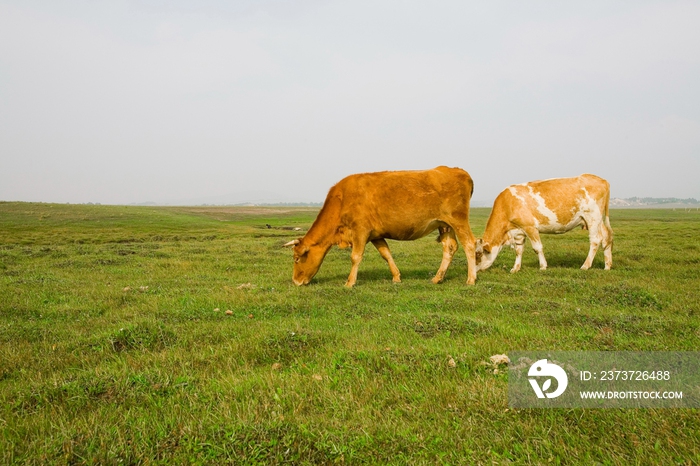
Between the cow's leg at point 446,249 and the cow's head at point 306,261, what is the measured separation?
136 inches

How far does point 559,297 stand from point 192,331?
794 centimetres

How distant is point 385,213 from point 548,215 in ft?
20.2

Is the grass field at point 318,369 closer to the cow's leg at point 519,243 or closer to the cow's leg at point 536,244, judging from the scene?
the cow's leg at point 536,244

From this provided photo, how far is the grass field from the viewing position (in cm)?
332

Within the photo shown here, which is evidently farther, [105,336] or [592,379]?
[105,336]

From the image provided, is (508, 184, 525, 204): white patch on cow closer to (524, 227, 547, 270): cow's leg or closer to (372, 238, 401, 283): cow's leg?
(524, 227, 547, 270): cow's leg

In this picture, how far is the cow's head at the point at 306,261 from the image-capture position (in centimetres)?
1152

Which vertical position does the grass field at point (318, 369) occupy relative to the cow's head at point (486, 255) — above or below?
below

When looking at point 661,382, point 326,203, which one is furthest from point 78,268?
point 661,382

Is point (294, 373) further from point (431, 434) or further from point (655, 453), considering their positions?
point (655, 453)

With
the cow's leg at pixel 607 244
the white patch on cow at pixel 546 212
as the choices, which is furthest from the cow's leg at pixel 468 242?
the cow's leg at pixel 607 244

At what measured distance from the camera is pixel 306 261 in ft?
38.0

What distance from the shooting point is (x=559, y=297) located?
9227 millimetres

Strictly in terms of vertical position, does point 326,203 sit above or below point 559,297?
above
